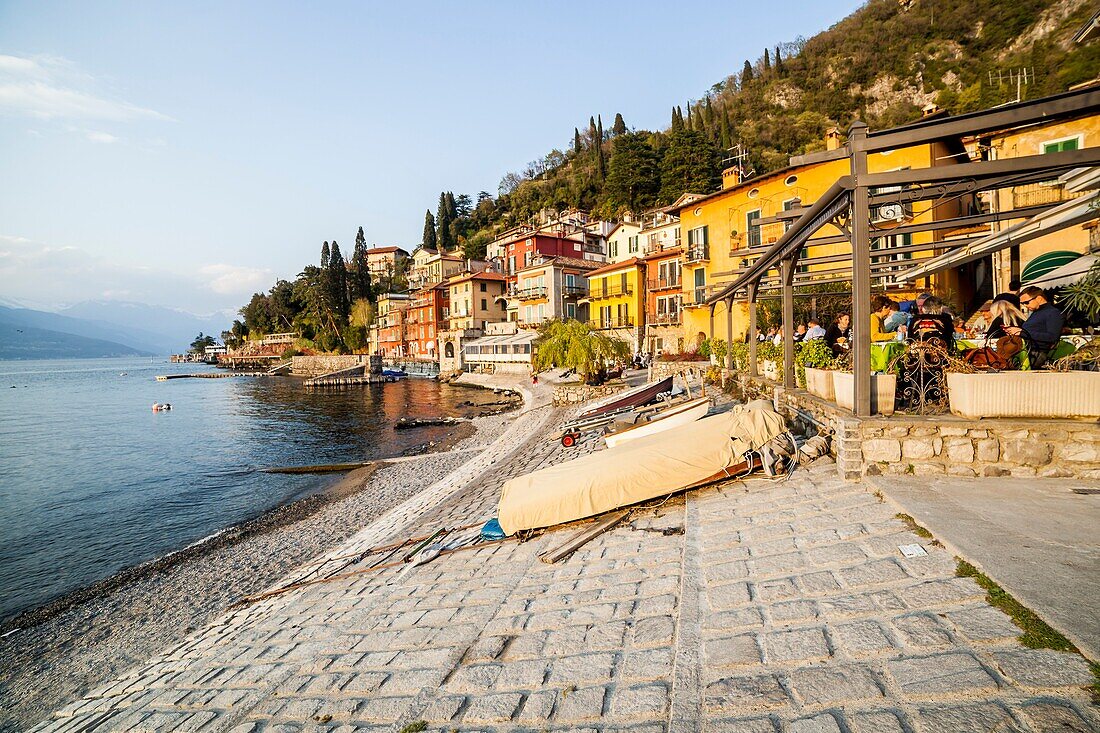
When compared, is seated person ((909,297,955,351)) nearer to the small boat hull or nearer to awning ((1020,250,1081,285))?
the small boat hull

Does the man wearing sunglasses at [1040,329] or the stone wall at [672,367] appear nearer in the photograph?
the man wearing sunglasses at [1040,329]

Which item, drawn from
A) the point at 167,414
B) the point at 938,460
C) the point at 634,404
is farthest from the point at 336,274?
the point at 938,460

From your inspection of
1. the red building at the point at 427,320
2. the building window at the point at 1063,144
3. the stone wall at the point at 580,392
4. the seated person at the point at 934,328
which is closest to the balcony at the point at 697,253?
the stone wall at the point at 580,392

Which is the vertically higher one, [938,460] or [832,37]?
[832,37]

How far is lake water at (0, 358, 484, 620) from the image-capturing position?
13.3 meters

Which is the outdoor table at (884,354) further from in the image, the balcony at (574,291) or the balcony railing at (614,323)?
the balcony at (574,291)

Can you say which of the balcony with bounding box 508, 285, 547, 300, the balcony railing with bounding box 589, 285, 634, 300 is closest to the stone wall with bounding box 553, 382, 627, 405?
the balcony railing with bounding box 589, 285, 634, 300

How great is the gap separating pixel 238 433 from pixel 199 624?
79.5ft

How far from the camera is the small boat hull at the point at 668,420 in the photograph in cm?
1184

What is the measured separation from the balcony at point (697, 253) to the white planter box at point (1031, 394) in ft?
86.2

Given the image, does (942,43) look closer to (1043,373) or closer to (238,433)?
(1043,373)

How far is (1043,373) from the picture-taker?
17.1ft

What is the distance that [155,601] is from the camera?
10.2 meters

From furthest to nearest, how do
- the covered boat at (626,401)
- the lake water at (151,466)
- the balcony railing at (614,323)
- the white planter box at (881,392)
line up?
the balcony railing at (614,323) → the covered boat at (626,401) → the lake water at (151,466) → the white planter box at (881,392)
